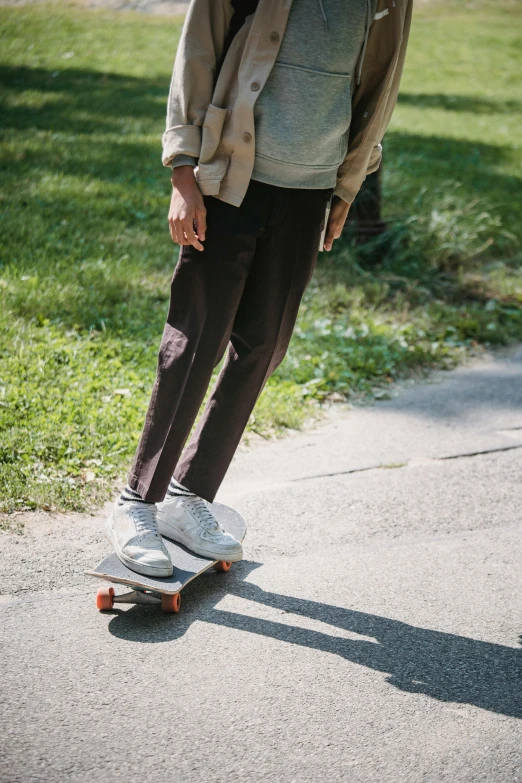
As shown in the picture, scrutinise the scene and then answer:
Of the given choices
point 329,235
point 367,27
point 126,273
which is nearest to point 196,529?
point 329,235

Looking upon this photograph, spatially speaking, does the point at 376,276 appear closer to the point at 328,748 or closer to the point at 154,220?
the point at 154,220

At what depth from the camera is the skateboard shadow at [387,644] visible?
7.80ft

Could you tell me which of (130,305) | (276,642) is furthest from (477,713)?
(130,305)

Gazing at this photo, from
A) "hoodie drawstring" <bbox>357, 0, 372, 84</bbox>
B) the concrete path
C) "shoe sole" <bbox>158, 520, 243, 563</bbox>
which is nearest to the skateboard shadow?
the concrete path

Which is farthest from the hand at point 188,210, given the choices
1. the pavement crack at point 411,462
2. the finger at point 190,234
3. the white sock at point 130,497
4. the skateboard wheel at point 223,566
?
the pavement crack at point 411,462

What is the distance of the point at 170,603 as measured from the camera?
261 cm

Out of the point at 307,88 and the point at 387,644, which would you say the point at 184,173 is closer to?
the point at 307,88

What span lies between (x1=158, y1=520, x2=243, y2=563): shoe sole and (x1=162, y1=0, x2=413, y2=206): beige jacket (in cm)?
118

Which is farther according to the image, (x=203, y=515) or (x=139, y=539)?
(x=203, y=515)

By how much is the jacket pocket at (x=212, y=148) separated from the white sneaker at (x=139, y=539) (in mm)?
1103

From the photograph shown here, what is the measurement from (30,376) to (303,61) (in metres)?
2.29

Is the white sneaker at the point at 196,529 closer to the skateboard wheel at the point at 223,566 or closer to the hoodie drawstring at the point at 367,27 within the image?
the skateboard wheel at the point at 223,566

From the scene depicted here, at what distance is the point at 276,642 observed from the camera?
2.53 m

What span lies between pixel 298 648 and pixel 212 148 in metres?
1.55
